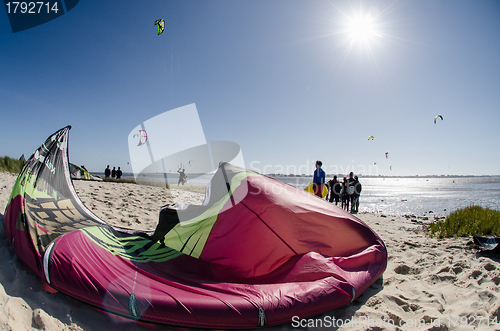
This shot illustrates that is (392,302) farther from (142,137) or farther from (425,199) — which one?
(425,199)

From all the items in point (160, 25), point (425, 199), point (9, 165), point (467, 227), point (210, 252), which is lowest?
point (425, 199)

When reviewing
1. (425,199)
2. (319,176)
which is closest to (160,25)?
(319,176)

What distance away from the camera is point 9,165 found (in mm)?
7035

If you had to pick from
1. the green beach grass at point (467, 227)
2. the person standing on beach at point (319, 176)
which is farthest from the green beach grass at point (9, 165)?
the green beach grass at point (467, 227)

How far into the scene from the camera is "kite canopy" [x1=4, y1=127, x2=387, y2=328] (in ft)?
5.45

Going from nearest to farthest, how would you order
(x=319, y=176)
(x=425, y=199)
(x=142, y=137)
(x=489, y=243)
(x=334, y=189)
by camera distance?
(x=489, y=243) < (x=142, y=137) < (x=319, y=176) < (x=334, y=189) < (x=425, y=199)

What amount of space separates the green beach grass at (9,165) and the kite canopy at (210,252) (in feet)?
18.5

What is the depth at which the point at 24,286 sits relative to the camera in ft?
6.02

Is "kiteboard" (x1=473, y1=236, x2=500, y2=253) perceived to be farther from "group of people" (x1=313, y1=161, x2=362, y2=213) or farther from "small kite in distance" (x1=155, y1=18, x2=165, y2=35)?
"small kite in distance" (x1=155, y1=18, x2=165, y2=35)

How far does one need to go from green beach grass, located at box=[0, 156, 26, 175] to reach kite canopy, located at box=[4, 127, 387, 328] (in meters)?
5.64

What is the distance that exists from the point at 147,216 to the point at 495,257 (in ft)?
20.0

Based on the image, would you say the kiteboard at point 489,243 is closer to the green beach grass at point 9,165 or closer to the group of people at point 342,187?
the group of people at point 342,187

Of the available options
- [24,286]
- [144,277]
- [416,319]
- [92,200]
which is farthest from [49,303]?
[92,200]

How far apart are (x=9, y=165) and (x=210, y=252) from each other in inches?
340
